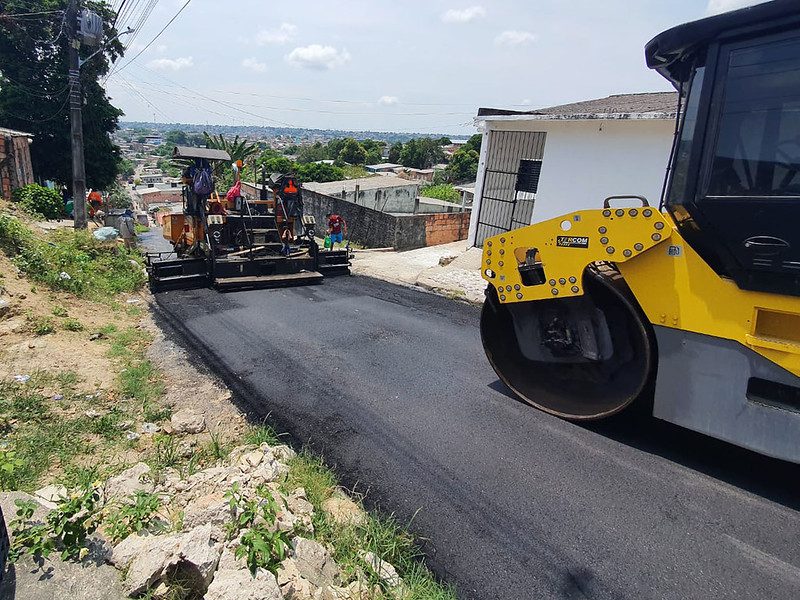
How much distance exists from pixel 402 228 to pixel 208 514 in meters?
14.6

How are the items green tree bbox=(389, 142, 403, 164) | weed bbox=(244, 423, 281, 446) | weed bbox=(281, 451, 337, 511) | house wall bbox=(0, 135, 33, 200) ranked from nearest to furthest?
1. weed bbox=(281, 451, 337, 511)
2. weed bbox=(244, 423, 281, 446)
3. house wall bbox=(0, 135, 33, 200)
4. green tree bbox=(389, 142, 403, 164)

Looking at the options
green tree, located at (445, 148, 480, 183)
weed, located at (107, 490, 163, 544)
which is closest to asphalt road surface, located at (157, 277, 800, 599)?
A: weed, located at (107, 490, 163, 544)

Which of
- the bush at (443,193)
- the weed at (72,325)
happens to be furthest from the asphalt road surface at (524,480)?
the bush at (443,193)

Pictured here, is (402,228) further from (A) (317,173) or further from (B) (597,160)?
(A) (317,173)

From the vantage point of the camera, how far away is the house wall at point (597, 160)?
8523 mm

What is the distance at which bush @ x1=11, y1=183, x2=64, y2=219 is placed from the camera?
14.8 metres

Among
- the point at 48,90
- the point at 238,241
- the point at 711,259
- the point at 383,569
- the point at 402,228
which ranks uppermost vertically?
the point at 48,90

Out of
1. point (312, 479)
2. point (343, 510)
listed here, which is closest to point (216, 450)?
point (312, 479)

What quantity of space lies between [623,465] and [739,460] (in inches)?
34.7

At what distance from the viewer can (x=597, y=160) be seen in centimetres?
935

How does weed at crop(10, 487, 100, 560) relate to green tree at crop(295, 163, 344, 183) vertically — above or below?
below

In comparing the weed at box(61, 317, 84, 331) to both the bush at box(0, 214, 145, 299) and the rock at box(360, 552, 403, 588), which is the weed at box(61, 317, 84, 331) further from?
the rock at box(360, 552, 403, 588)

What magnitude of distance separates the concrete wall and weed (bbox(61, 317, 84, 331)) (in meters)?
11.7

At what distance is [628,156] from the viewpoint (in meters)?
8.85
